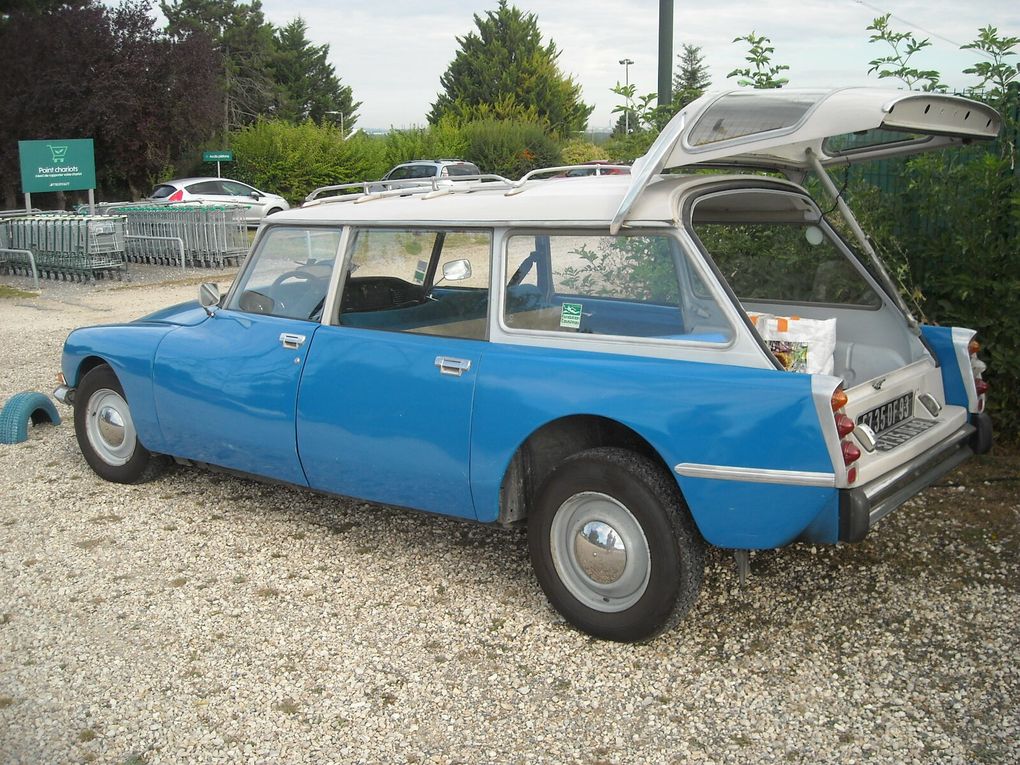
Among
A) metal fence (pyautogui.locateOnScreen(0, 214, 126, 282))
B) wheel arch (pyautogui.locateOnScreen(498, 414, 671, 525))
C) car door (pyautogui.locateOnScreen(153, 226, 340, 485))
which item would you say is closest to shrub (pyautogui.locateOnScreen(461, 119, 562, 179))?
metal fence (pyautogui.locateOnScreen(0, 214, 126, 282))

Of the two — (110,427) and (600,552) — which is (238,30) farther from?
(600,552)

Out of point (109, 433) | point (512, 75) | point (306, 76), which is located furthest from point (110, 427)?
point (306, 76)

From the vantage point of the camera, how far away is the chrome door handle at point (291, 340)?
15.0 ft

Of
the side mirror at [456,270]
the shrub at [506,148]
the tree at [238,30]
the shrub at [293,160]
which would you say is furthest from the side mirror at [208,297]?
the tree at [238,30]

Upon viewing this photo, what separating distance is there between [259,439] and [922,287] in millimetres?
3878

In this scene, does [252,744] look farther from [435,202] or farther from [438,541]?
[435,202]

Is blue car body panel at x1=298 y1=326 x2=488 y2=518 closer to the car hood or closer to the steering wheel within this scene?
the steering wheel

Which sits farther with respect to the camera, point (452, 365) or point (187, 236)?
point (187, 236)

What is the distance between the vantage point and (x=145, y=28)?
26.6 m

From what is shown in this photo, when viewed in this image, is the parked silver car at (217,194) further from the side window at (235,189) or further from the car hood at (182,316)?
the car hood at (182,316)

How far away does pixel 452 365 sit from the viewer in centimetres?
405

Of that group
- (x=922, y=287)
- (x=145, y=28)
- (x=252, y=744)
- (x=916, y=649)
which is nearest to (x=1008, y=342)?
(x=922, y=287)

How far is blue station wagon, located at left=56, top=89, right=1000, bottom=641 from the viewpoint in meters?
3.46

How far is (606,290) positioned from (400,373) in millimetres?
928
